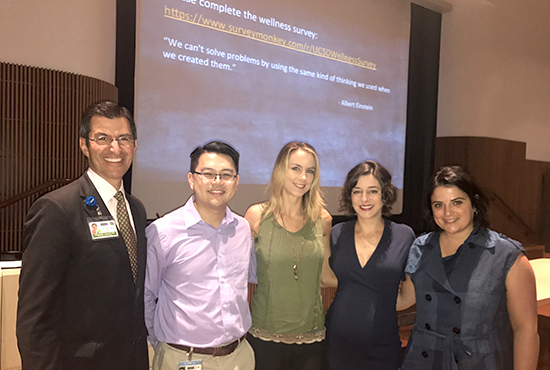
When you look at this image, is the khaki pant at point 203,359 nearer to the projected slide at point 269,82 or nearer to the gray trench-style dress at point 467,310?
the gray trench-style dress at point 467,310

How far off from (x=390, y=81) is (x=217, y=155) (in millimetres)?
5298

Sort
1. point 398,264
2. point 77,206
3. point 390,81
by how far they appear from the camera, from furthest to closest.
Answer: point 390,81 → point 398,264 → point 77,206

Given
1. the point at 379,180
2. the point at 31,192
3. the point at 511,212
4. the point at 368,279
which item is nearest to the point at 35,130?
the point at 31,192

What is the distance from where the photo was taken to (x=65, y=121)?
155 inches

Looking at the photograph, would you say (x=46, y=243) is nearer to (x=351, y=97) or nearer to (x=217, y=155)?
(x=217, y=155)

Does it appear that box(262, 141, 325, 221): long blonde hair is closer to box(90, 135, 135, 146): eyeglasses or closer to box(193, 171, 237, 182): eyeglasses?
box(193, 171, 237, 182): eyeglasses

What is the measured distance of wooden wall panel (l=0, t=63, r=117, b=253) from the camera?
12.1ft

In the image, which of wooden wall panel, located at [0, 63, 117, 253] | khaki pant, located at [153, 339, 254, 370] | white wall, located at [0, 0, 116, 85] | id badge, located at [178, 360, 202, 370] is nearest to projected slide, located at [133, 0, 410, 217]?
white wall, located at [0, 0, 116, 85]

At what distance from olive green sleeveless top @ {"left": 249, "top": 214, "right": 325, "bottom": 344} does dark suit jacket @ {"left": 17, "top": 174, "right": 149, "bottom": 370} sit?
2.28ft

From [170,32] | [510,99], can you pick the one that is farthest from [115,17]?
[510,99]

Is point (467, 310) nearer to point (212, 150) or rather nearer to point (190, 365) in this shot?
point (190, 365)

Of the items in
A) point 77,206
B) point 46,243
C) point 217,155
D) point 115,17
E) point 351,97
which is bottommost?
point 46,243

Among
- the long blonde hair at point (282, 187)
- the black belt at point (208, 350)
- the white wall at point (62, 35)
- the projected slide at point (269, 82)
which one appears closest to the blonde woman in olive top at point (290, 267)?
the long blonde hair at point (282, 187)

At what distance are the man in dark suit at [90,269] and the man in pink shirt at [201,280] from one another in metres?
0.12
